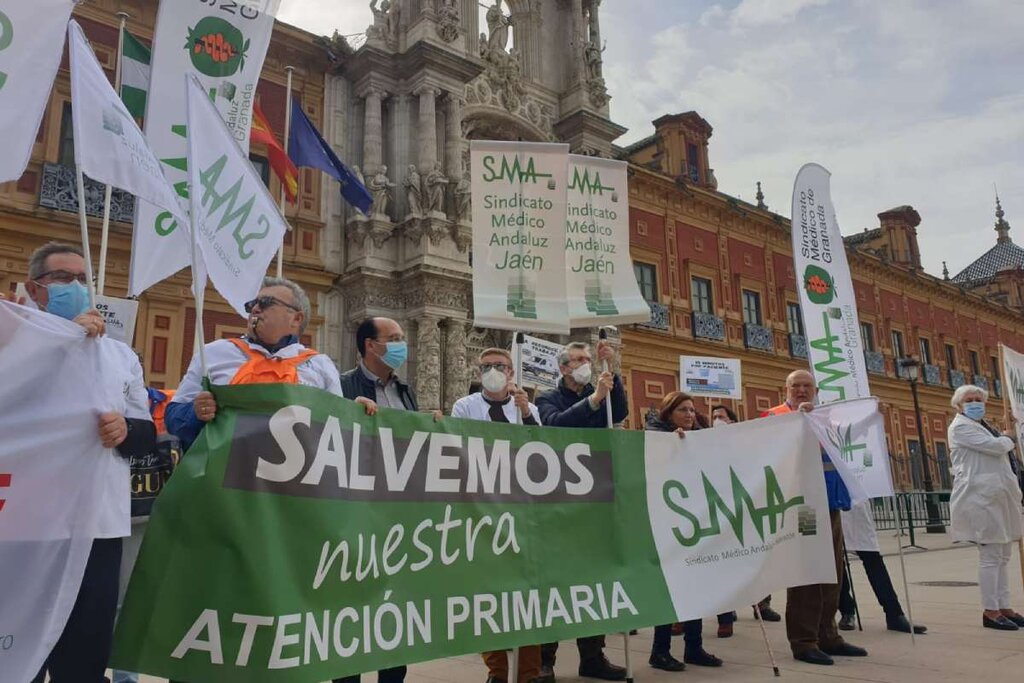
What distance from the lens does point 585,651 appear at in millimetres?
4281

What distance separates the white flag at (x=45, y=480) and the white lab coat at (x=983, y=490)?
5.76 m

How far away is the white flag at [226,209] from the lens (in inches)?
129

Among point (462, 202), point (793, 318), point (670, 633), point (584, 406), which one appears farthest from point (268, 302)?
point (793, 318)

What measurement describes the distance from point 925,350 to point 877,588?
2839cm

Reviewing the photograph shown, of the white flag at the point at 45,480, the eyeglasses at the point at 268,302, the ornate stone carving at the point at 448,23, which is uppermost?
the ornate stone carving at the point at 448,23

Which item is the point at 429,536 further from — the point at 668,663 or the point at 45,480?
the point at 668,663

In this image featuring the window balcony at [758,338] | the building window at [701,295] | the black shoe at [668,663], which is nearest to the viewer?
the black shoe at [668,663]

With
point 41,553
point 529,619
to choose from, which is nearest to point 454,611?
point 529,619

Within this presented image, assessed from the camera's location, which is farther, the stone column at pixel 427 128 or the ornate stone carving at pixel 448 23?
the ornate stone carving at pixel 448 23

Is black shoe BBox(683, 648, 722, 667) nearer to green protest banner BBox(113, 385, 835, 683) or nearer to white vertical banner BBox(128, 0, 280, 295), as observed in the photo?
green protest banner BBox(113, 385, 835, 683)

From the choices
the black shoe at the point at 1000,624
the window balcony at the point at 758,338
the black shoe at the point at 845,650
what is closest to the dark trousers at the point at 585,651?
Result: the black shoe at the point at 845,650

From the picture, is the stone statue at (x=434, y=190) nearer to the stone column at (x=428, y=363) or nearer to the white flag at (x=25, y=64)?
the stone column at (x=428, y=363)

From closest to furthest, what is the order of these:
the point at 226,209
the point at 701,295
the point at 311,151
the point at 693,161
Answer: the point at 226,209
the point at 311,151
the point at 701,295
the point at 693,161

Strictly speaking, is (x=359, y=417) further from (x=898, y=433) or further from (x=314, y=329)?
(x=898, y=433)
